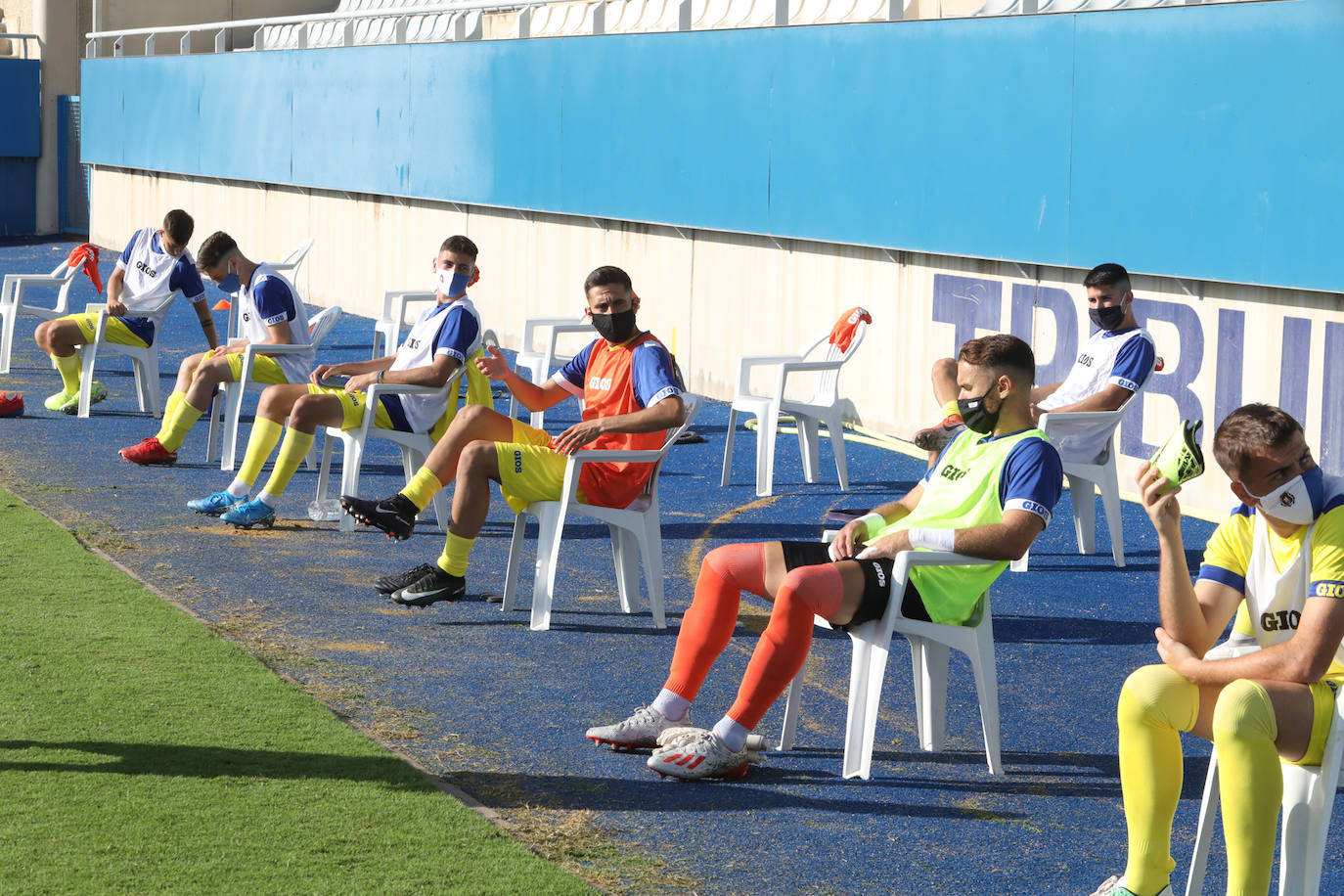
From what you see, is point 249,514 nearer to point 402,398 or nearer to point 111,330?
point 402,398

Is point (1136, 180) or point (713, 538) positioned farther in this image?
point (1136, 180)

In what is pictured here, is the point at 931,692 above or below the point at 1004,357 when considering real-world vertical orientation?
below

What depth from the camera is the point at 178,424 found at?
10.1m

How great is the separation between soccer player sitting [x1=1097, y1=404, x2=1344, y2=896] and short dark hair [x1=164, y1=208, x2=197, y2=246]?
907cm

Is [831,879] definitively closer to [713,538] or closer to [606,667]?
[606,667]

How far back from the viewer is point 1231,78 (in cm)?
918

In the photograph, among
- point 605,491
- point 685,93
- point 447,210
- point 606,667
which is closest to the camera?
point 606,667

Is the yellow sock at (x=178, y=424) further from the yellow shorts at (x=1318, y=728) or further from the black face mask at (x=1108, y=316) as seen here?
the yellow shorts at (x=1318, y=728)

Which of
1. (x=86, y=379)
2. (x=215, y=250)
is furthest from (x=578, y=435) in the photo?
(x=86, y=379)

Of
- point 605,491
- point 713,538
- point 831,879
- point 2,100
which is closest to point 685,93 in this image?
point 713,538

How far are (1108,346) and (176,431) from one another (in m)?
5.52

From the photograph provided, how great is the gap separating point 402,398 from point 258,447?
84cm

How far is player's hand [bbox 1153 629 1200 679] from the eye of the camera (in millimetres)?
3957

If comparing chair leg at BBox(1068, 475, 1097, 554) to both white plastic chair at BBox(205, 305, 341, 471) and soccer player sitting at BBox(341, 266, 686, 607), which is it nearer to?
soccer player sitting at BBox(341, 266, 686, 607)
